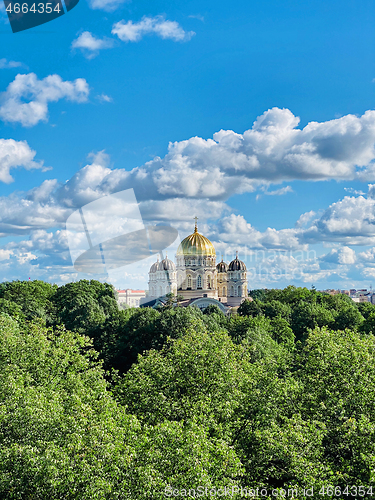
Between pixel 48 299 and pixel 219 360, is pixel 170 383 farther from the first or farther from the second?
pixel 48 299

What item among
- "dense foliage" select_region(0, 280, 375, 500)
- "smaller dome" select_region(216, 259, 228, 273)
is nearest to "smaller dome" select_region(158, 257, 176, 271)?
"smaller dome" select_region(216, 259, 228, 273)

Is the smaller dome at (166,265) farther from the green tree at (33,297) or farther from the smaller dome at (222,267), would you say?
the green tree at (33,297)

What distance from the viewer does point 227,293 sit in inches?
3935

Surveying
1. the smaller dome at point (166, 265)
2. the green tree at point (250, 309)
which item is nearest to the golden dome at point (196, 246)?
the smaller dome at point (166, 265)

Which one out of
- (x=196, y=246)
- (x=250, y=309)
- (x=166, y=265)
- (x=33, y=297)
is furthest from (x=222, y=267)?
(x=33, y=297)

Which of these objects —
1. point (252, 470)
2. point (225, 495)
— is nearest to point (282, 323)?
point (252, 470)

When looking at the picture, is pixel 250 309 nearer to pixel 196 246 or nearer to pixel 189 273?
pixel 189 273

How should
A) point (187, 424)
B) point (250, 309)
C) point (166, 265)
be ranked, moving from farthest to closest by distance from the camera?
point (166, 265) → point (250, 309) → point (187, 424)

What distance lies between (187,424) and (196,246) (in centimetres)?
7451

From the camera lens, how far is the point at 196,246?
304 ft

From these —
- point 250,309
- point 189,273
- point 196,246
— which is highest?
point 196,246

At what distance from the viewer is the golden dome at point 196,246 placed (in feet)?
304

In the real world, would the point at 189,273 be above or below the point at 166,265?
below

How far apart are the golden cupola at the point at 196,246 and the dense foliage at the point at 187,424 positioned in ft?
205
